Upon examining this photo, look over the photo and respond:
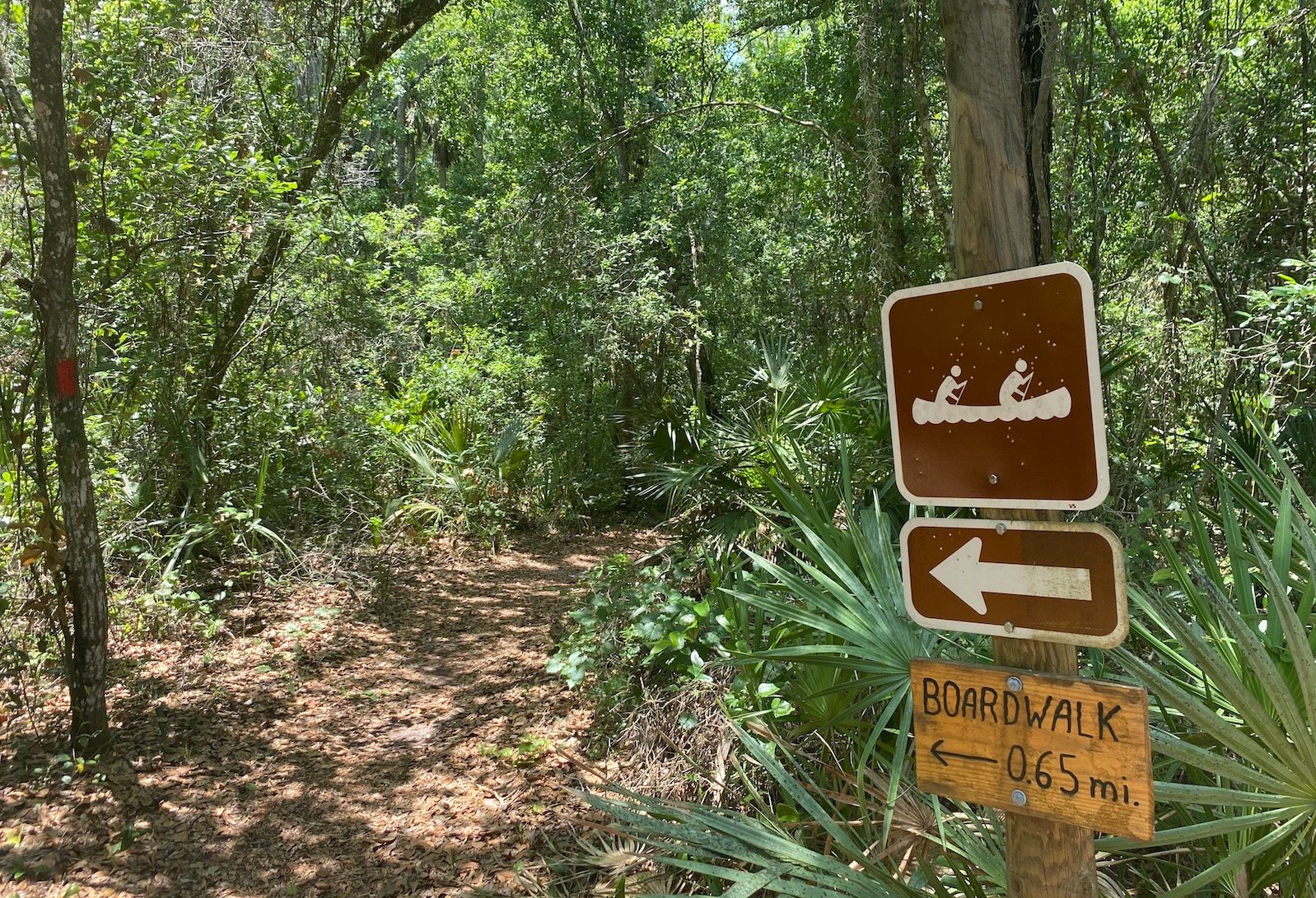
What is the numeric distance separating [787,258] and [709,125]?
2264 mm

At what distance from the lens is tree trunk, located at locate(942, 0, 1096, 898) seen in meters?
1.66

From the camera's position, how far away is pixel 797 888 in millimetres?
2057

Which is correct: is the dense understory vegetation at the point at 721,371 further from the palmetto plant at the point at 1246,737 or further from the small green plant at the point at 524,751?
the small green plant at the point at 524,751

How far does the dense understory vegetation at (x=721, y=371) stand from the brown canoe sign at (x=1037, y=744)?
1.06ft

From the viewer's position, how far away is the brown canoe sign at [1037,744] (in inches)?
58.0

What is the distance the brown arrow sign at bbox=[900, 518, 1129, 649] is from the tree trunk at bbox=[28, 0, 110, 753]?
4661mm

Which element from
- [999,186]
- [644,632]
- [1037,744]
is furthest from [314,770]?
[999,186]

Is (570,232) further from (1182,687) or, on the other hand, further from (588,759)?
(1182,687)

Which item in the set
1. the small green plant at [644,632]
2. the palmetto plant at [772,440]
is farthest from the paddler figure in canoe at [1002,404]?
the palmetto plant at [772,440]

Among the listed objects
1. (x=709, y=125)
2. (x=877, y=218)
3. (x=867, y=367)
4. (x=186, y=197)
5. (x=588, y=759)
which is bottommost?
(x=588, y=759)

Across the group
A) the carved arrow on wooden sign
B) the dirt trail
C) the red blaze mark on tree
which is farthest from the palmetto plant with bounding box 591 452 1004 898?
the red blaze mark on tree

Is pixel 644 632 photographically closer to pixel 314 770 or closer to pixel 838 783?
pixel 838 783

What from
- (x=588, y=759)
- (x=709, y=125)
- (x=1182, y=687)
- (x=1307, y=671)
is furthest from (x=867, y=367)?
(x=709, y=125)

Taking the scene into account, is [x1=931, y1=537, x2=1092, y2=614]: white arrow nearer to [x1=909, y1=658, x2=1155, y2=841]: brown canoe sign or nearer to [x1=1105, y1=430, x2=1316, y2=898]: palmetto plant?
[x1=909, y1=658, x2=1155, y2=841]: brown canoe sign
